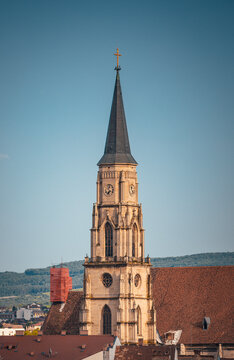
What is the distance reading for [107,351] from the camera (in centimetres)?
11012

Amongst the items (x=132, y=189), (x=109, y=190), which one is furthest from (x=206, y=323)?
(x=109, y=190)

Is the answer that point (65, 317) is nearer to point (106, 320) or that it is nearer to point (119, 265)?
point (106, 320)

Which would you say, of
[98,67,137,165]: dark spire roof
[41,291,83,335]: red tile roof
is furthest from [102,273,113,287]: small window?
[98,67,137,165]: dark spire roof

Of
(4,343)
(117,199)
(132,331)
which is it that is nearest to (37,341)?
(4,343)

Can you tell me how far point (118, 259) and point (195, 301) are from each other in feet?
36.9

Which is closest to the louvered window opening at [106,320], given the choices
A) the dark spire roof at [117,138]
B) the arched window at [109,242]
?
the arched window at [109,242]

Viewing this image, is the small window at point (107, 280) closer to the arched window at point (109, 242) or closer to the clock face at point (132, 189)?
the arched window at point (109, 242)

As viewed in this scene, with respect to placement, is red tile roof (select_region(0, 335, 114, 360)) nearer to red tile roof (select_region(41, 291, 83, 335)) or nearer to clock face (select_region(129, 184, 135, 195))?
red tile roof (select_region(41, 291, 83, 335))

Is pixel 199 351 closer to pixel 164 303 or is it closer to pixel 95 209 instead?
pixel 164 303

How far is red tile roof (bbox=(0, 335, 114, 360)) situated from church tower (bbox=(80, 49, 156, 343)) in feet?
24.7

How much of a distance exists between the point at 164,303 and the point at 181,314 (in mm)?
3358

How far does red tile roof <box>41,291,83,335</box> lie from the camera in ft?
Result: 424

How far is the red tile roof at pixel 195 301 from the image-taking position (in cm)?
12288

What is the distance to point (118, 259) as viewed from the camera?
12469 cm
